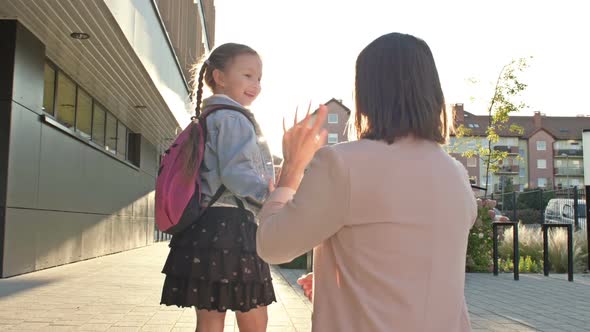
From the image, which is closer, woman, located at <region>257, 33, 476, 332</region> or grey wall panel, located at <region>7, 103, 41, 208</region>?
woman, located at <region>257, 33, 476, 332</region>

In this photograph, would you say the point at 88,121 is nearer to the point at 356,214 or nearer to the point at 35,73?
the point at 35,73

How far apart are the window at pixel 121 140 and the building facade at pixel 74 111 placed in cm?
6

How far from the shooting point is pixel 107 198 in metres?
15.2

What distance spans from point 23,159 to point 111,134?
7430 millimetres

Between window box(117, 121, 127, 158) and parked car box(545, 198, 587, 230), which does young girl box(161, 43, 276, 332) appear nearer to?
parked car box(545, 198, 587, 230)

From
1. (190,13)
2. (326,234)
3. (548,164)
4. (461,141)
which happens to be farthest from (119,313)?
(548,164)

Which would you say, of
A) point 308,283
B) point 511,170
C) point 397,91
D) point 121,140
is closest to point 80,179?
point 121,140

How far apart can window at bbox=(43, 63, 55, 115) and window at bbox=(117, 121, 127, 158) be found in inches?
254

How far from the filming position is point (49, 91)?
1077 cm

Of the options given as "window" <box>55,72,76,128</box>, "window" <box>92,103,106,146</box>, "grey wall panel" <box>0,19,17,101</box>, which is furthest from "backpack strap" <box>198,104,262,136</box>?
"window" <box>92,103,106,146</box>

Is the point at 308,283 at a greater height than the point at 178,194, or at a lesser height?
lesser

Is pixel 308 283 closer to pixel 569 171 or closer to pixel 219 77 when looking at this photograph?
pixel 219 77

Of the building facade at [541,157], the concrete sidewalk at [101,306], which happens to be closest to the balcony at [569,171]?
the building facade at [541,157]

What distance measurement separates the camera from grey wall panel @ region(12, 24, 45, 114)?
8844 mm
